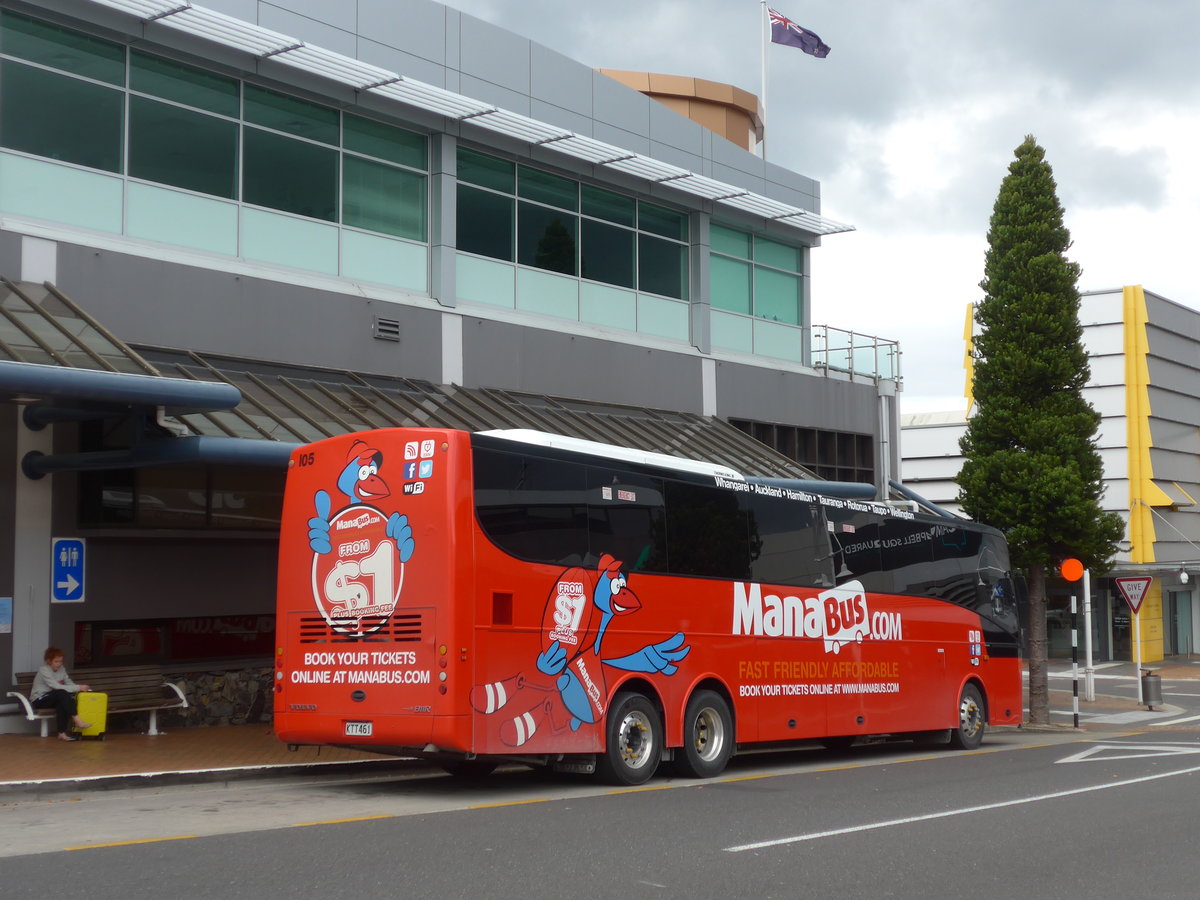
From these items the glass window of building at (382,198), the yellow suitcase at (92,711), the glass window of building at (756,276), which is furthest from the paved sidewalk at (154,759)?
the glass window of building at (756,276)

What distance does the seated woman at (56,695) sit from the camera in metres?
16.4

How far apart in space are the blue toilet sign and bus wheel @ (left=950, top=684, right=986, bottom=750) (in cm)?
1270

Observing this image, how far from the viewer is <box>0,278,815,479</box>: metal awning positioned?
1480cm

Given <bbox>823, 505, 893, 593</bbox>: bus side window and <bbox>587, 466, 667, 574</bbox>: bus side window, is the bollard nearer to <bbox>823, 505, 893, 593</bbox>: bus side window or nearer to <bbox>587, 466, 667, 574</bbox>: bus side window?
<bbox>823, 505, 893, 593</bbox>: bus side window

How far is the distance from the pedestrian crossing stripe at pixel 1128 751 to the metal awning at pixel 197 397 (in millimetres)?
8635

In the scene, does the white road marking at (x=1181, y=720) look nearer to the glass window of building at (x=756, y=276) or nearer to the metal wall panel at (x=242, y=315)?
the glass window of building at (x=756, y=276)

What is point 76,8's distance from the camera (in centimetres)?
1828

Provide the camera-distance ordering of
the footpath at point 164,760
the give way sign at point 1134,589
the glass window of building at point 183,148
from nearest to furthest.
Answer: the footpath at point 164,760 < the glass window of building at point 183,148 < the give way sign at point 1134,589

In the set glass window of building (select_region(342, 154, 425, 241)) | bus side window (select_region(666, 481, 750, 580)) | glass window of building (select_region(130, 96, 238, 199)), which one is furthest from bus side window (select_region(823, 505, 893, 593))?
glass window of building (select_region(130, 96, 238, 199))

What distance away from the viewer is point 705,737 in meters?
15.3

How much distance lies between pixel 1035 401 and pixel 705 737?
15.3m

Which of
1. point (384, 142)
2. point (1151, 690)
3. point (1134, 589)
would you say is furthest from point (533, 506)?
point (1151, 690)

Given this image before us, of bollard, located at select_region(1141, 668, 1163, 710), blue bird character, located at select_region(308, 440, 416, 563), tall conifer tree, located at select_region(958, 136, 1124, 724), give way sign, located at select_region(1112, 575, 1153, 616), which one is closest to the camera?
blue bird character, located at select_region(308, 440, 416, 563)

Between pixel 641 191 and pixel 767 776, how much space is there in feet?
48.1
